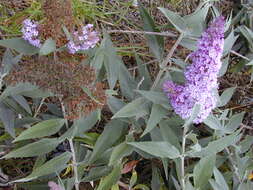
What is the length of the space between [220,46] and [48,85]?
0.55 m

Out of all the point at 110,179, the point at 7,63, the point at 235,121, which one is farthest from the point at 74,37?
the point at 235,121

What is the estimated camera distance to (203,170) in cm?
149

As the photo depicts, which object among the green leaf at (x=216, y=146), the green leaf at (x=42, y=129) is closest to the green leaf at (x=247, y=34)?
the green leaf at (x=216, y=146)

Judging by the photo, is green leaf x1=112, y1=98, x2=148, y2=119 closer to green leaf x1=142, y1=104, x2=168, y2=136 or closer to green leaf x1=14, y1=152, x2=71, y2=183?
green leaf x1=142, y1=104, x2=168, y2=136

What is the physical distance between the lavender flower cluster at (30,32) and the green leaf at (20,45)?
38 mm

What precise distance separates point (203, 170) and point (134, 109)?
0.33 meters

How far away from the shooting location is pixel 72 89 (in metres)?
1.31

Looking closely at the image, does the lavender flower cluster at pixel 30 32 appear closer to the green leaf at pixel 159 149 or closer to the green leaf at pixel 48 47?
the green leaf at pixel 48 47

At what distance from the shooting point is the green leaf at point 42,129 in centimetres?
145

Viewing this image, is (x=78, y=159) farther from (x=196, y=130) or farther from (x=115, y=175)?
(x=196, y=130)

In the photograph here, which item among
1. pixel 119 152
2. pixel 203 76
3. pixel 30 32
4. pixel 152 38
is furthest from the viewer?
pixel 152 38

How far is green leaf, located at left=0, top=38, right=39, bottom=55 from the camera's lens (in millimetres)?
1452

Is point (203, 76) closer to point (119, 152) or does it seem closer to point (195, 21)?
point (195, 21)

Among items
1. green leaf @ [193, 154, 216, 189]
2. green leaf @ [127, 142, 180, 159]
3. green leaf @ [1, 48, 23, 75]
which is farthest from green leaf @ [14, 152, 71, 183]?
green leaf @ [193, 154, 216, 189]
